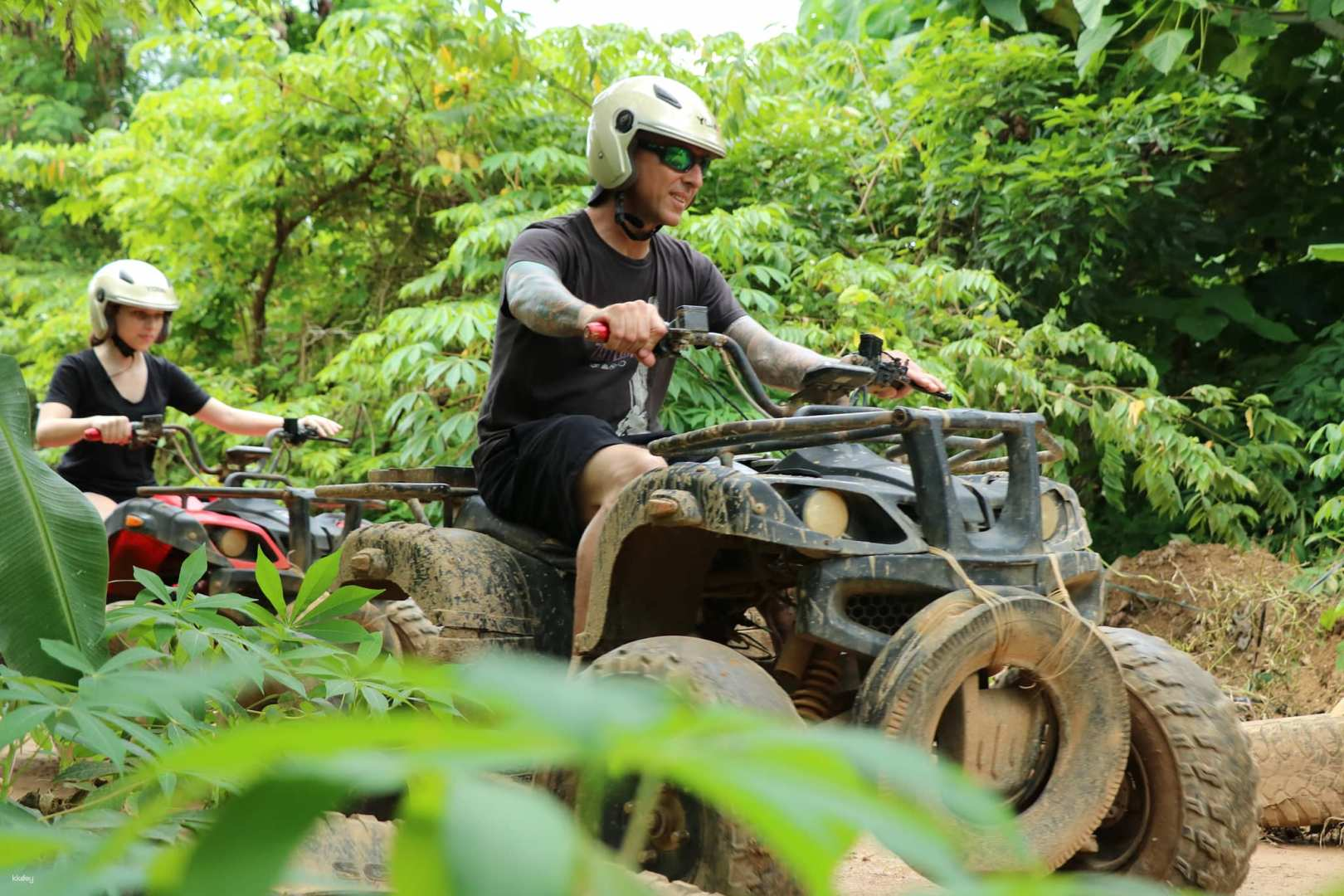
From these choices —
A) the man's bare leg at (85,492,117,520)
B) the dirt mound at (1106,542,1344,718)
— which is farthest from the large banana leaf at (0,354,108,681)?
the dirt mound at (1106,542,1344,718)

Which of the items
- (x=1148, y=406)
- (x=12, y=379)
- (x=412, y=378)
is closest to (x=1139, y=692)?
(x=12, y=379)

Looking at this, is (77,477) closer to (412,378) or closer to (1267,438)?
(412,378)

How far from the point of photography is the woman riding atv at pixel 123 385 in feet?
21.5

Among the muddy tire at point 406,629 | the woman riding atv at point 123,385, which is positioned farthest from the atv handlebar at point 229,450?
the muddy tire at point 406,629

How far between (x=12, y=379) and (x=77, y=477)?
4496 mm

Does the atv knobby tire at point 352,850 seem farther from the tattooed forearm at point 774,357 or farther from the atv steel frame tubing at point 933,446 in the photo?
the tattooed forearm at point 774,357

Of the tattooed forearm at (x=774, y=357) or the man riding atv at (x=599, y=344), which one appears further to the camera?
the tattooed forearm at (x=774, y=357)

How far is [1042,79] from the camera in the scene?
337 inches

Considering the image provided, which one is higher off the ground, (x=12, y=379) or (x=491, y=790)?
(x=491, y=790)

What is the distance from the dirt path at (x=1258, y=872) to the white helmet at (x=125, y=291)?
434 cm

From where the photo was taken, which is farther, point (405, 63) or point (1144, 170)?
point (405, 63)

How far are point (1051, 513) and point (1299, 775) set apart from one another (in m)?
1.64

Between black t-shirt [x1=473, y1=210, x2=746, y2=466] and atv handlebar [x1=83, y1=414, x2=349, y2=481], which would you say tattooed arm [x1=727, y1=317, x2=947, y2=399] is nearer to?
black t-shirt [x1=473, y1=210, x2=746, y2=466]

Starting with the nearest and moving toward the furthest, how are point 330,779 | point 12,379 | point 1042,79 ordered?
point 330,779 → point 12,379 → point 1042,79
